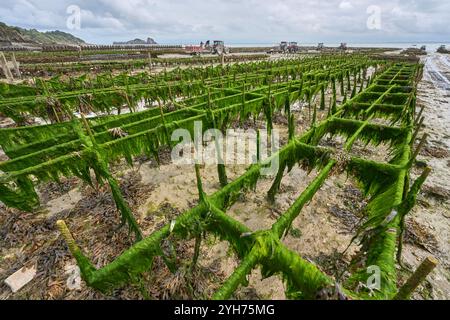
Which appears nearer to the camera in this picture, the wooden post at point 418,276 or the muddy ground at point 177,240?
the wooden post at point 418,276

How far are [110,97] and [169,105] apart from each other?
12.3 feet

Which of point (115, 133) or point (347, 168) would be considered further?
point (115, 133)

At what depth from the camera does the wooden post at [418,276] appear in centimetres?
147

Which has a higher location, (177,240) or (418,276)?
(418,276)

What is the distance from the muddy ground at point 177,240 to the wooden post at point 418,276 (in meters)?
1.94

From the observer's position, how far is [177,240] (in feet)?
9.95

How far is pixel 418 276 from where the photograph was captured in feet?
5.06

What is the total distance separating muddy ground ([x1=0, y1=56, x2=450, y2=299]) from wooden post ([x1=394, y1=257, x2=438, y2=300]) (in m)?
1.94

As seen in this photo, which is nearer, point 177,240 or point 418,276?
point 418,276

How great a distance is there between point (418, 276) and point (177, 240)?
2.54 m
